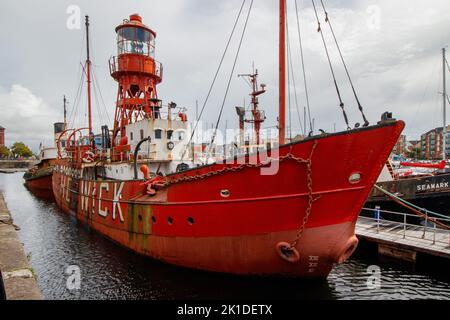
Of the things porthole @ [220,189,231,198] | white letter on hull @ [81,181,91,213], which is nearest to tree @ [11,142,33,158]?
white letter on hull @ [81,181,91,213]

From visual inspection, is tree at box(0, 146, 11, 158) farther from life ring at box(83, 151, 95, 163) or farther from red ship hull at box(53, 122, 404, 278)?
red ship hull at box(53, 122, 404, 278)

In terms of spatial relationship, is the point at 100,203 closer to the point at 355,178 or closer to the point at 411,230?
the point at 355,178

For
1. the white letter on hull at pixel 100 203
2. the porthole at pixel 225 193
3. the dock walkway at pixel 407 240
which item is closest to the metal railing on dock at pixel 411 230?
the dock walkway at pixel 407 240

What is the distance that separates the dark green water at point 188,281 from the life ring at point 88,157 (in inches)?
233

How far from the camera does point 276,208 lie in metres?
6.59

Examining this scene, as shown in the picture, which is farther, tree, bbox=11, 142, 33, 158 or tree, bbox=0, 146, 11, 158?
tree, bbox=11, 142, 33, 158

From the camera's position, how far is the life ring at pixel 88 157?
16094mm

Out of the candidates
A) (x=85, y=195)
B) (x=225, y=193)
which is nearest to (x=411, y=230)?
(x=225, y=193)

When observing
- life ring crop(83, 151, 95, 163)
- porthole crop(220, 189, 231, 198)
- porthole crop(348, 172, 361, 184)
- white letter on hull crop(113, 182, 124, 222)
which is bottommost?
white letter on hull crop(113, 182, 124, 222)

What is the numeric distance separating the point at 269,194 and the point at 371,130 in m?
2.73

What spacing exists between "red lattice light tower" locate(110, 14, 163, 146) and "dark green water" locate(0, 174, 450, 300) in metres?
9.21

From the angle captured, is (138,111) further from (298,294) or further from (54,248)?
(298,294)

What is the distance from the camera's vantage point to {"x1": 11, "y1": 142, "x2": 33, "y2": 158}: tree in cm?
11788

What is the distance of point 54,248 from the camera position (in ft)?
38.9
